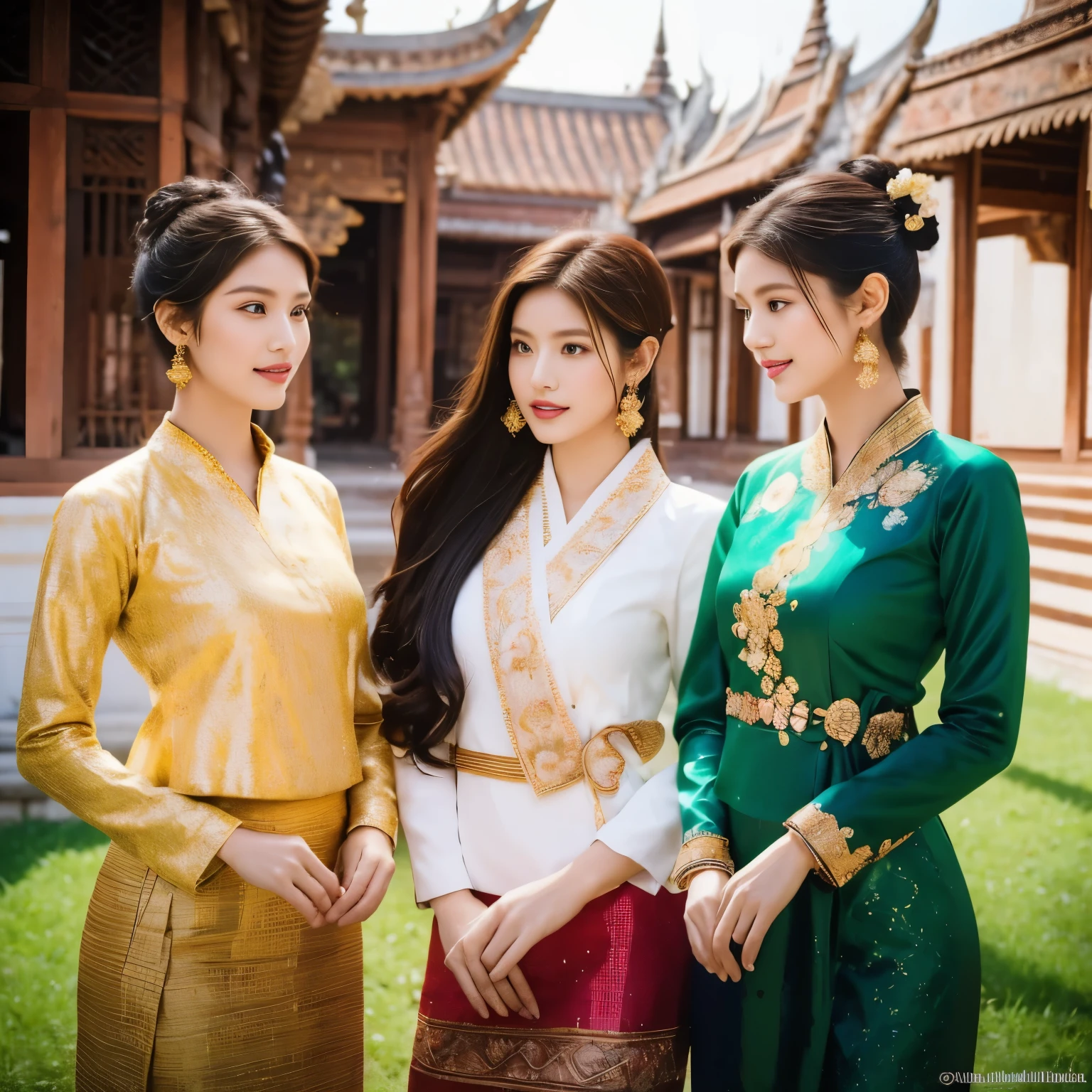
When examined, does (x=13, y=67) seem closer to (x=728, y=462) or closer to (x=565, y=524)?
(x=565, y=524)

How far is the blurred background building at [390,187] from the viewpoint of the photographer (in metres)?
3.71

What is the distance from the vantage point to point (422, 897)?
178 centimetres

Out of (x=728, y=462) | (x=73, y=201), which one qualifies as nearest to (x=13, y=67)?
(x=73, y=201)

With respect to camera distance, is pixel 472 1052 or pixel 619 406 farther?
pixel 619 406

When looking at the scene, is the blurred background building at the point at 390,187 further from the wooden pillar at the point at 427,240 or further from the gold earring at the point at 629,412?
the gold earring at the point at 629,412

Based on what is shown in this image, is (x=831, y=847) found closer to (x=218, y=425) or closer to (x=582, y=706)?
(x=582, y=706)

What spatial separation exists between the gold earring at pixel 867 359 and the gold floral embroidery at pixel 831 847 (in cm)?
64

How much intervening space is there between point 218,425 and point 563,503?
0.61 meters

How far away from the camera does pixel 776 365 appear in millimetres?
1604

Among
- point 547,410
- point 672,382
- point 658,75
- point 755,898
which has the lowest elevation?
point 755,898

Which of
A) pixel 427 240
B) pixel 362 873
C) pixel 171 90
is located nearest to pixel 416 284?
pixel 427 240

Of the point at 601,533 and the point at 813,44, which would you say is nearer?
the point at 601,533

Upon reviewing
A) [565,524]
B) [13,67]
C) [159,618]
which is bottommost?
[159,618]

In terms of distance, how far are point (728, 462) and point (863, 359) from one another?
9.05 meters
